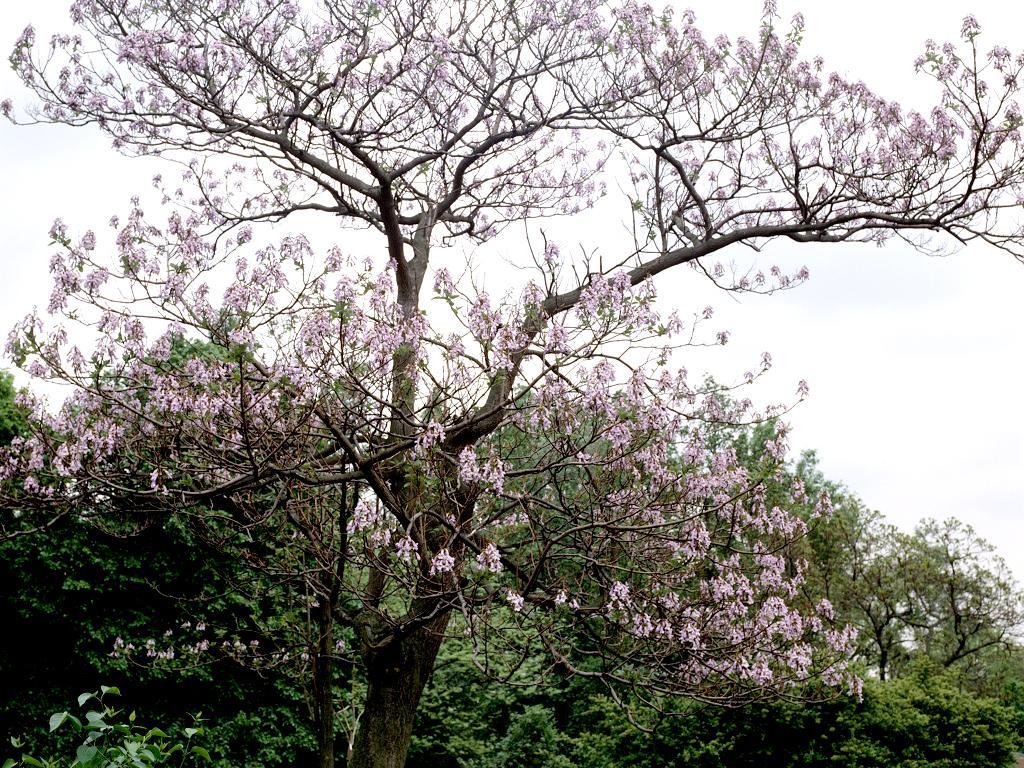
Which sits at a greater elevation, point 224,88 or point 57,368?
point 224,88

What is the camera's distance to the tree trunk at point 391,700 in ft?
26.1

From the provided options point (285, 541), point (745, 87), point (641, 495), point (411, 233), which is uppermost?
point (745, 87)

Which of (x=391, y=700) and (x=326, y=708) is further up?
(x=391, y=700)

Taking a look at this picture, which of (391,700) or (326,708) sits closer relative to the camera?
(326,708)

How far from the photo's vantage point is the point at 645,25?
8859mm

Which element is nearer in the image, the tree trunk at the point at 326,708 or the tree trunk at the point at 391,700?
the tree trunk at the point at 326,708

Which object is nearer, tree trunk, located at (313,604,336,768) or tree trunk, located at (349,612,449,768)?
tree trunk, located at (313,604,336,768)

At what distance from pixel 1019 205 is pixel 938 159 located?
81cm

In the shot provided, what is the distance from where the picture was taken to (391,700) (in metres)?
8.02

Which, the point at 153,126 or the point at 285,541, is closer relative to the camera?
the point at 285,541

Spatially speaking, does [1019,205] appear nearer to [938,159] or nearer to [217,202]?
[938,159]

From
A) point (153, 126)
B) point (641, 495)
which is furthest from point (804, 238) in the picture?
point (153, 126)

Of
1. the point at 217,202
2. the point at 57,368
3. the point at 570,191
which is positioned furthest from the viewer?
the point at 570,191

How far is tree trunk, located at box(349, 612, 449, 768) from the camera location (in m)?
7.97
